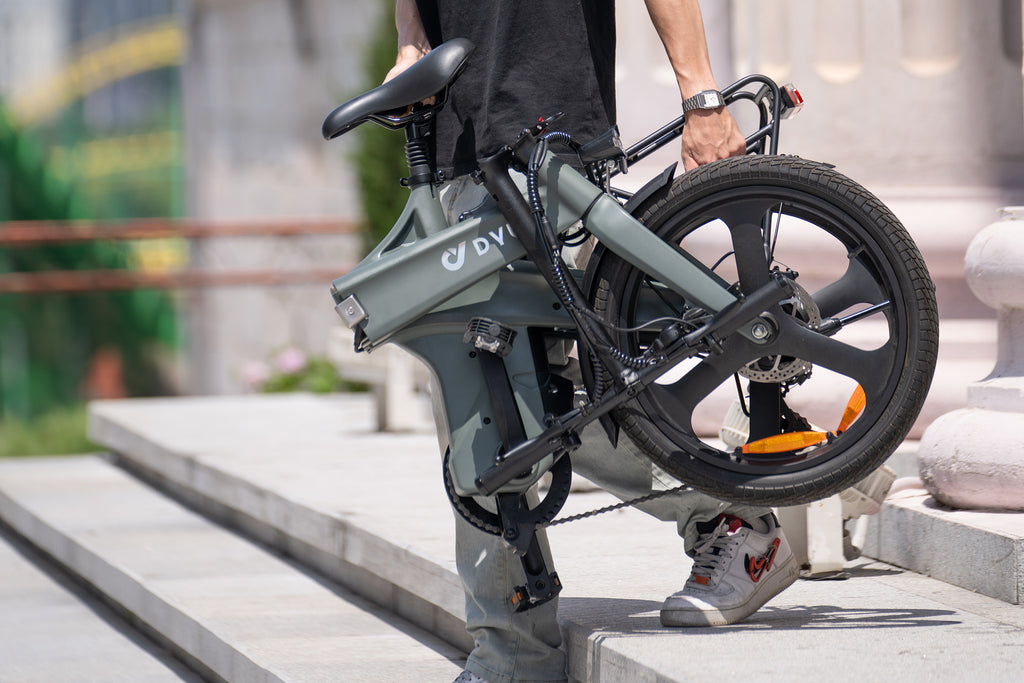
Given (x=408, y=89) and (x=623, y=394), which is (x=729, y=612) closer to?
(x=623, y=394)

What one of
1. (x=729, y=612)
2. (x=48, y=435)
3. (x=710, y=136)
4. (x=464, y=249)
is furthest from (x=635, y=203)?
(x=48, y=435)

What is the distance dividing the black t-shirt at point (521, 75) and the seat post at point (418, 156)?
0.05 m

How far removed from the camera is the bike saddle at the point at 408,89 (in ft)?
7.59

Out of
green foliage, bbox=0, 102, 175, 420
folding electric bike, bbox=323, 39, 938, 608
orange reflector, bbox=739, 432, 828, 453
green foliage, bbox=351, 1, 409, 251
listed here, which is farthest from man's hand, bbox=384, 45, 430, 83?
green foliage, bbox=0, 102, 175, 420

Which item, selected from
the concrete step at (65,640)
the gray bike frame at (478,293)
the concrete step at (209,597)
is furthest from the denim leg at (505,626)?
the concrete step at (65,640)

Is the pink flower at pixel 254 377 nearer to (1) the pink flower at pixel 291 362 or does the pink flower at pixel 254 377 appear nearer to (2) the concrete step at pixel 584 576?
(1) the pink flower at pixel 291 362

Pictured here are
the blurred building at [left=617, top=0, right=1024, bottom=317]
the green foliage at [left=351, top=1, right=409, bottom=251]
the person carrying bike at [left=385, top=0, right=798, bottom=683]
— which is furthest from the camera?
the green foliage at [left=351, top=1, right=409, bottom=251]

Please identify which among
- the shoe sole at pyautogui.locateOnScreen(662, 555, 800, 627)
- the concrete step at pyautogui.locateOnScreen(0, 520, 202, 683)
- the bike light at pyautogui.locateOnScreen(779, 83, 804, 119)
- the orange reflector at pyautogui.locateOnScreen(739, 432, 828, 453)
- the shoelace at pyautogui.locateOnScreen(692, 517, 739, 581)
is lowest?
the concrete step at pyautogui.locateOnScreen(0, 520, 202, 683)

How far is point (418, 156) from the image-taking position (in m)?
2.45

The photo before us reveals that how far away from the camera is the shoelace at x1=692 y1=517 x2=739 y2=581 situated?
8.09ft

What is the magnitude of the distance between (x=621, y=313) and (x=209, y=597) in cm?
211

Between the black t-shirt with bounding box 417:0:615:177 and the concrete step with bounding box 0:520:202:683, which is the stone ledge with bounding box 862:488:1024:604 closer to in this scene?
the black t-shirt with bounding box 417:0:615:177

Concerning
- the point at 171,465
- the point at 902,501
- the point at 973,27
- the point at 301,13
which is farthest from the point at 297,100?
the point at 902,501

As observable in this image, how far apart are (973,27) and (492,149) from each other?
92.2 inches
